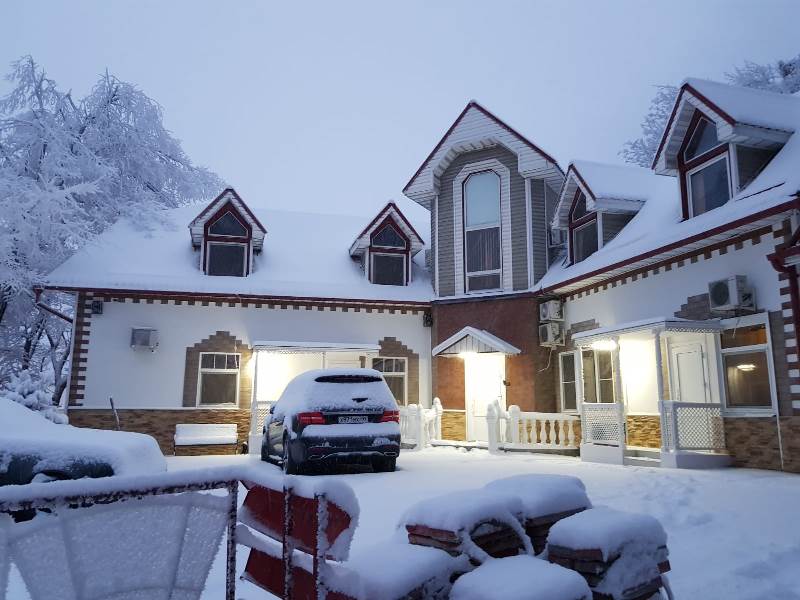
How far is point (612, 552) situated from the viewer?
3.47 meters

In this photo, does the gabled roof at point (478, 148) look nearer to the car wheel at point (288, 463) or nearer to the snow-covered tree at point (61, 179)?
the snow-covered tree at point (61, 179)

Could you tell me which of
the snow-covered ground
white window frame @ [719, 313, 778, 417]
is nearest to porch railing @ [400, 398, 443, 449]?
the snow-covered ground

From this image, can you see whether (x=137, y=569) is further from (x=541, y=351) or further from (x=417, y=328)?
(x=417, y=328)

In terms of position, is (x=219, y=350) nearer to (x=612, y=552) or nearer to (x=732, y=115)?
(x=732, y=115)

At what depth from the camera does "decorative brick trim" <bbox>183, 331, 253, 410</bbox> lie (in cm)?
1608

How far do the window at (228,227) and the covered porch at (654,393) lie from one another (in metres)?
9.55

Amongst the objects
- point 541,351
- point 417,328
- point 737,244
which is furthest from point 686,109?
point 417,328

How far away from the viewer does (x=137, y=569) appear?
8.30 feet

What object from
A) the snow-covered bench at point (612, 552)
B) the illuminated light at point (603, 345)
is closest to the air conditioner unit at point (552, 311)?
the illuminated light at point (603, 345)

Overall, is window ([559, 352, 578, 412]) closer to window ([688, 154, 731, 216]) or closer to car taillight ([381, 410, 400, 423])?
window ([688, 154, 731, 216])

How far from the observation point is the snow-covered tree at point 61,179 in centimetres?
1688

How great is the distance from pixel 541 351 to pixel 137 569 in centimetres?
1444

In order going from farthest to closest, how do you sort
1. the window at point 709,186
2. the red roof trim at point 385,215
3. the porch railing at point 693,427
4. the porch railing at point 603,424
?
1. the red roof trim at point 385,215
2. the porch railing at point 603,424
3. the window at point 709,186
4. the porch railing at point 693,427

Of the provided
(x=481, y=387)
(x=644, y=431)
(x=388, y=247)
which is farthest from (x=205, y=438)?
(x=644, y=431)
